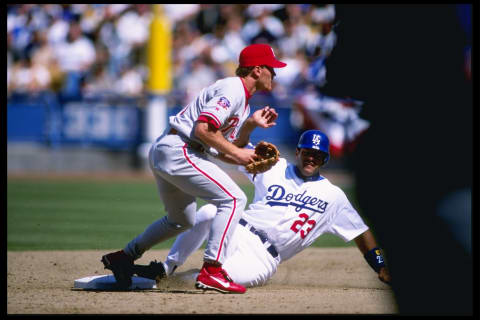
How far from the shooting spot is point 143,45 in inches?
695

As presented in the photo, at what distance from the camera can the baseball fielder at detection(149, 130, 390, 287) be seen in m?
5.25

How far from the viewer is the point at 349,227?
538 centimetres

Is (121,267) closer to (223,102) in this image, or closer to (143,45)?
(223,102)

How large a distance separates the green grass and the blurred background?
1.88m

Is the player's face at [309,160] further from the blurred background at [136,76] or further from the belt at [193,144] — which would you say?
the blurred background at [136,76]

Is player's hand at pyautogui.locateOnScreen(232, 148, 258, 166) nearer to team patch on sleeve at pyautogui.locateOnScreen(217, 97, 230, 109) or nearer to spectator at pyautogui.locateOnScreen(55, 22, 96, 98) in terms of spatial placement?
team patch on sleeve at pyautogui.locateOnScreen(217, 97, 230, 109)

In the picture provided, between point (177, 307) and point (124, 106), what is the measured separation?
12126 millimetres

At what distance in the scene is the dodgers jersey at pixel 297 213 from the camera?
17.5ft

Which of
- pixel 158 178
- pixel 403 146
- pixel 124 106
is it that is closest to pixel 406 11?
pixel 403 146

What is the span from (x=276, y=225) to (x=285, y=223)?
0.07m

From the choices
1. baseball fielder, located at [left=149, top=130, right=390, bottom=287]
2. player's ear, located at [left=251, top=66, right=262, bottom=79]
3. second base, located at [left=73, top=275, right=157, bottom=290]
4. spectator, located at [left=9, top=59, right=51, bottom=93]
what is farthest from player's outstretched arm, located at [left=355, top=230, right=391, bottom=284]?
spectator, located at [left=9, top=59, right=51, bottom=93]

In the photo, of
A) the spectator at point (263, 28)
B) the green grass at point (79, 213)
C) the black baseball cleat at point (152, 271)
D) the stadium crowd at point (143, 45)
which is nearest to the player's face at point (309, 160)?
the black baseball cleat at point (152, 271)

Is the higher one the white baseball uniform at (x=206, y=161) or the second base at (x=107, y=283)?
the white baseball uniform at (x=206, y=161)

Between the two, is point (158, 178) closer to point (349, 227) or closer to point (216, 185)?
point (216, 185)
